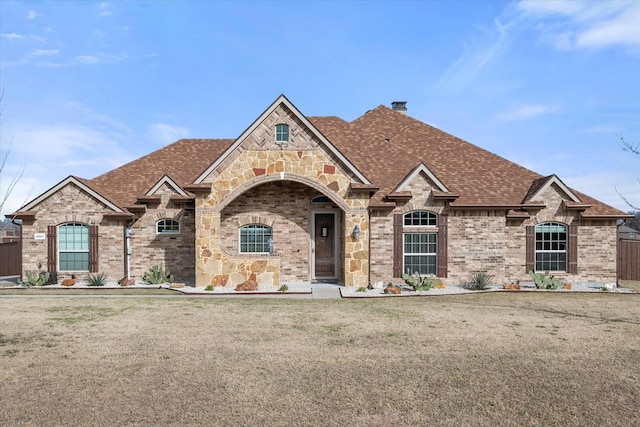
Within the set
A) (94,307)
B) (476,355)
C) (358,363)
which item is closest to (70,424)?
(358,363)

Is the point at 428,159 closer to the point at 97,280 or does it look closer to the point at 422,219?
the point at 422,219

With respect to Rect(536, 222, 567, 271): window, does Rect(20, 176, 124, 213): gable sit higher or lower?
higher

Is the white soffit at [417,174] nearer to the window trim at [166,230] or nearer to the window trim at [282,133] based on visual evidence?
the window trim at [282,133]

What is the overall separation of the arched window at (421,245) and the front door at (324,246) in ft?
10.0

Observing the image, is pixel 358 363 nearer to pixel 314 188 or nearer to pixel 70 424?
pixel 70 424

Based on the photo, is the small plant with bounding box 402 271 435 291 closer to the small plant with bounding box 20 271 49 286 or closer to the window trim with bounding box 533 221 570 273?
the window trim with bounding box 533 221 570 273

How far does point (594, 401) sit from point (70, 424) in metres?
6.84

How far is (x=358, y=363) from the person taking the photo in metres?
7.15

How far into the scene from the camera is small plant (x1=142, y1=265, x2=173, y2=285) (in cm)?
1738

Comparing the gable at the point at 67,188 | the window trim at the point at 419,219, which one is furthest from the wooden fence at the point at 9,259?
the window trim at the point at 419,219

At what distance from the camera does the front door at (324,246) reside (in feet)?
58.3

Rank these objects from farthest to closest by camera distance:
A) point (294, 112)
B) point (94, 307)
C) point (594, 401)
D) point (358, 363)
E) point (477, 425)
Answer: point (294, 112), point (94, 307), point (358, 363), point (594, 401), point (477, 425)

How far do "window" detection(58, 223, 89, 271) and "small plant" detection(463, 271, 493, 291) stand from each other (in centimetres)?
1608

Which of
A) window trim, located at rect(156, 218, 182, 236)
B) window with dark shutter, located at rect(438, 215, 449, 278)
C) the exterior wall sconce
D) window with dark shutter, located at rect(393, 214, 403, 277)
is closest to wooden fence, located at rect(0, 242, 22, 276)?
window trim, located at rect(156, 218, 182, 236)
